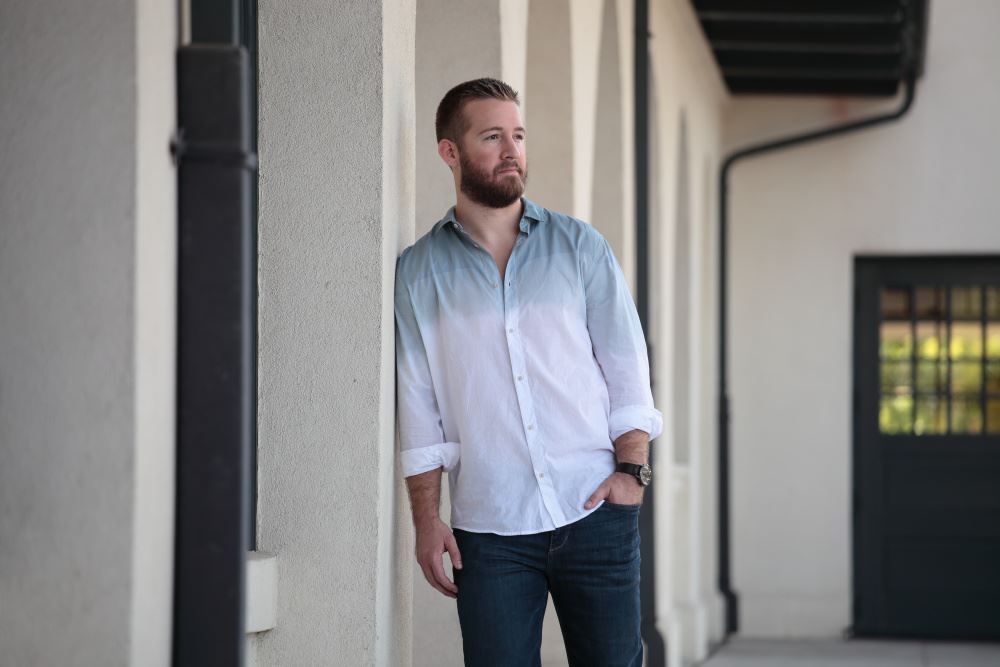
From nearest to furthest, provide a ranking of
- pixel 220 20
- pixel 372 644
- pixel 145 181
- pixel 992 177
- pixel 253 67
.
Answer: pixel 220 20 < pixel 145 181 < pixel 372 644 < pixel 253 67 < pixel 992 177

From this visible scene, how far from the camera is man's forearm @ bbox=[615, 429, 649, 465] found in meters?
2.96

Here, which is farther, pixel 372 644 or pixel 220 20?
pixel 372 644

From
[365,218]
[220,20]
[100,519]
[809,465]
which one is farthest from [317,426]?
[809,465]

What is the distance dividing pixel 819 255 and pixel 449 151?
23.8ft

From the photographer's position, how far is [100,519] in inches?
86.7

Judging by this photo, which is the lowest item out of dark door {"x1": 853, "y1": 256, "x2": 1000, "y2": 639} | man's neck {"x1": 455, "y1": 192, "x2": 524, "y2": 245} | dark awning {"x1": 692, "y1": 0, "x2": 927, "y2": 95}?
dark door {"x1": 853, "y1": 256, "x2": 1000, "y2": 639}

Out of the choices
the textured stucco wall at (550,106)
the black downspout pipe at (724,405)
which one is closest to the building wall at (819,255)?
the black downspout pipe at (724,405)

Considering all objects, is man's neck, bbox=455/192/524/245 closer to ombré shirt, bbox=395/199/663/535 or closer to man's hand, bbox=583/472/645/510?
ombré shirt, bbox=395/199/663/535

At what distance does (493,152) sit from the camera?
3010 mm

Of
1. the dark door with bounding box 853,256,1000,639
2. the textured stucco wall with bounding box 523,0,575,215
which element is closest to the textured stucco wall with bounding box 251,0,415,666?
the textured stucco wall with bounding box 523,0,575,215

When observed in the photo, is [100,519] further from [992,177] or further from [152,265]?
[992,177]

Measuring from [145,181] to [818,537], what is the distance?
8.39 m

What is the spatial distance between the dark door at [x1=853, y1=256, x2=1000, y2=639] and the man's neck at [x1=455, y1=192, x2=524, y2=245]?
733cm

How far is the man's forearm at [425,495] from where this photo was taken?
2.98 m
